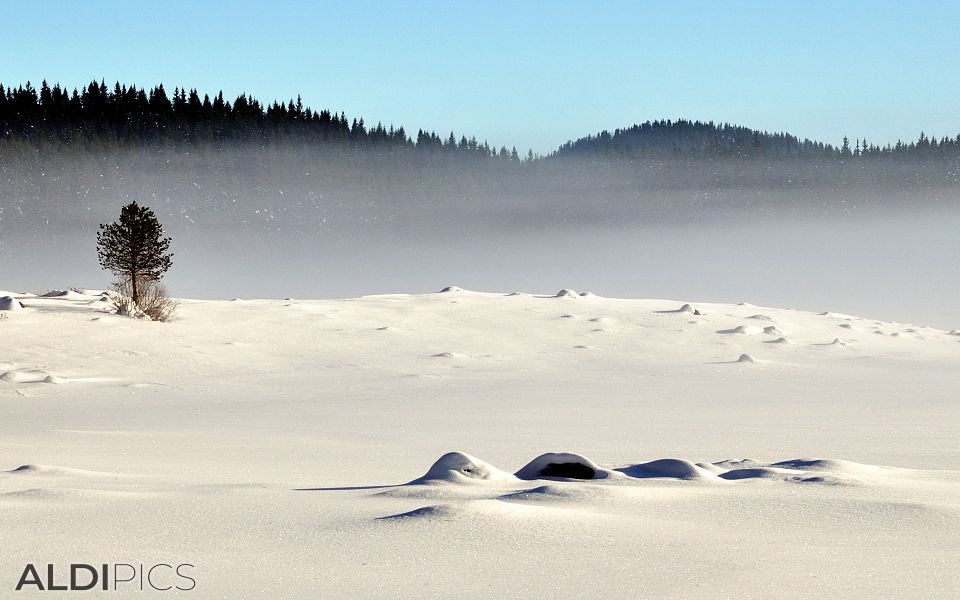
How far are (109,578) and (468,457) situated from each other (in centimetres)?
288

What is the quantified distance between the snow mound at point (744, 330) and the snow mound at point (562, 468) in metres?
22.1

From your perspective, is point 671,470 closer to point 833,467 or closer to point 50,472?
point 833,467

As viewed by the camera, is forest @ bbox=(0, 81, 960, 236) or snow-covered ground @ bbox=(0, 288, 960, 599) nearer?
snow-covered ground @ bbox=(0, 288, 960, 599)

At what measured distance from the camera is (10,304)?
2322 centimetres

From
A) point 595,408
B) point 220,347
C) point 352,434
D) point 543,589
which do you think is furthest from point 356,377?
point 543,589

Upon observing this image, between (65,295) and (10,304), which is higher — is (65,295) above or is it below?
above

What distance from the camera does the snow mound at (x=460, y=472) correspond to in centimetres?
634

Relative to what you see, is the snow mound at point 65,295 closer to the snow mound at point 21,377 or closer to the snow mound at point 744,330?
the snow mound at point 21,377

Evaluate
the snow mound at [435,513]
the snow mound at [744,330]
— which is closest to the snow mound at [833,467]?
the snow mound at [435,513]

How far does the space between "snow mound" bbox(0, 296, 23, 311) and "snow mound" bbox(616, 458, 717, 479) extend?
1986 cm

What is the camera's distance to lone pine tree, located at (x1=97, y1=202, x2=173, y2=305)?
25469 mm

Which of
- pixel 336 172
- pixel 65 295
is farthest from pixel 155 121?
pixel 65 295

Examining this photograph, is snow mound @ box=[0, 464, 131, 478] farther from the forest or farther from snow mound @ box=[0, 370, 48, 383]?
the forest

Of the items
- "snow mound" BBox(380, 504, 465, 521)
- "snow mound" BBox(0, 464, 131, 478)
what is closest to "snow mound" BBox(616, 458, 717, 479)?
"snow mound" BBox(380, 504, 465, 521)
